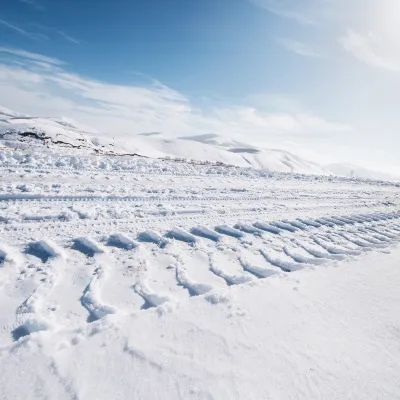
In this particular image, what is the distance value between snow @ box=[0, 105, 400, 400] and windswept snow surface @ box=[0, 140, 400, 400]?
0.4 inches

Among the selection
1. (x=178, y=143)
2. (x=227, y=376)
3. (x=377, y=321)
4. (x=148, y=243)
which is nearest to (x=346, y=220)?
(x=377, y=321)

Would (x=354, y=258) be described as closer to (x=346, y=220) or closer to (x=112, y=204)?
(x=346, y=220)

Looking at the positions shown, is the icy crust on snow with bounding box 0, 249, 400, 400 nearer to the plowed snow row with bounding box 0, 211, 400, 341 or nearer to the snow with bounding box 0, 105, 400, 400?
the snow with bounding box 0, 105, 400, 400

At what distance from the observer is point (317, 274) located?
314cm

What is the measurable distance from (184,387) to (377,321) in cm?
179

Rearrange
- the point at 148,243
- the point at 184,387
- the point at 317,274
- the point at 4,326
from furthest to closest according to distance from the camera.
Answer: the point at 148,243, the point at 317,274, the point at 4,326, the point at 184,387

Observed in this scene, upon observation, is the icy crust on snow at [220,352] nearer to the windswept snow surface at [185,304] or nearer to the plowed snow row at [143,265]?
the windswept snow surface at [185,304]

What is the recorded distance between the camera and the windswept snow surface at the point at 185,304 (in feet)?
5.39

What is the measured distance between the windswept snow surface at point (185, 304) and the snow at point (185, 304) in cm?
1

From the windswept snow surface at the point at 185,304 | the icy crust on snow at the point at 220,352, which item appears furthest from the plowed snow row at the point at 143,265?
the icy crust on snow at the point at 220,352

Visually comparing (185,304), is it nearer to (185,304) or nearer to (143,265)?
(185,304)

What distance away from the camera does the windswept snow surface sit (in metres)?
1.64

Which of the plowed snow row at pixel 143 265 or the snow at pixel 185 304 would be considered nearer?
the snow at pixel 185 304

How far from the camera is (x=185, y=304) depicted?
234 cm
